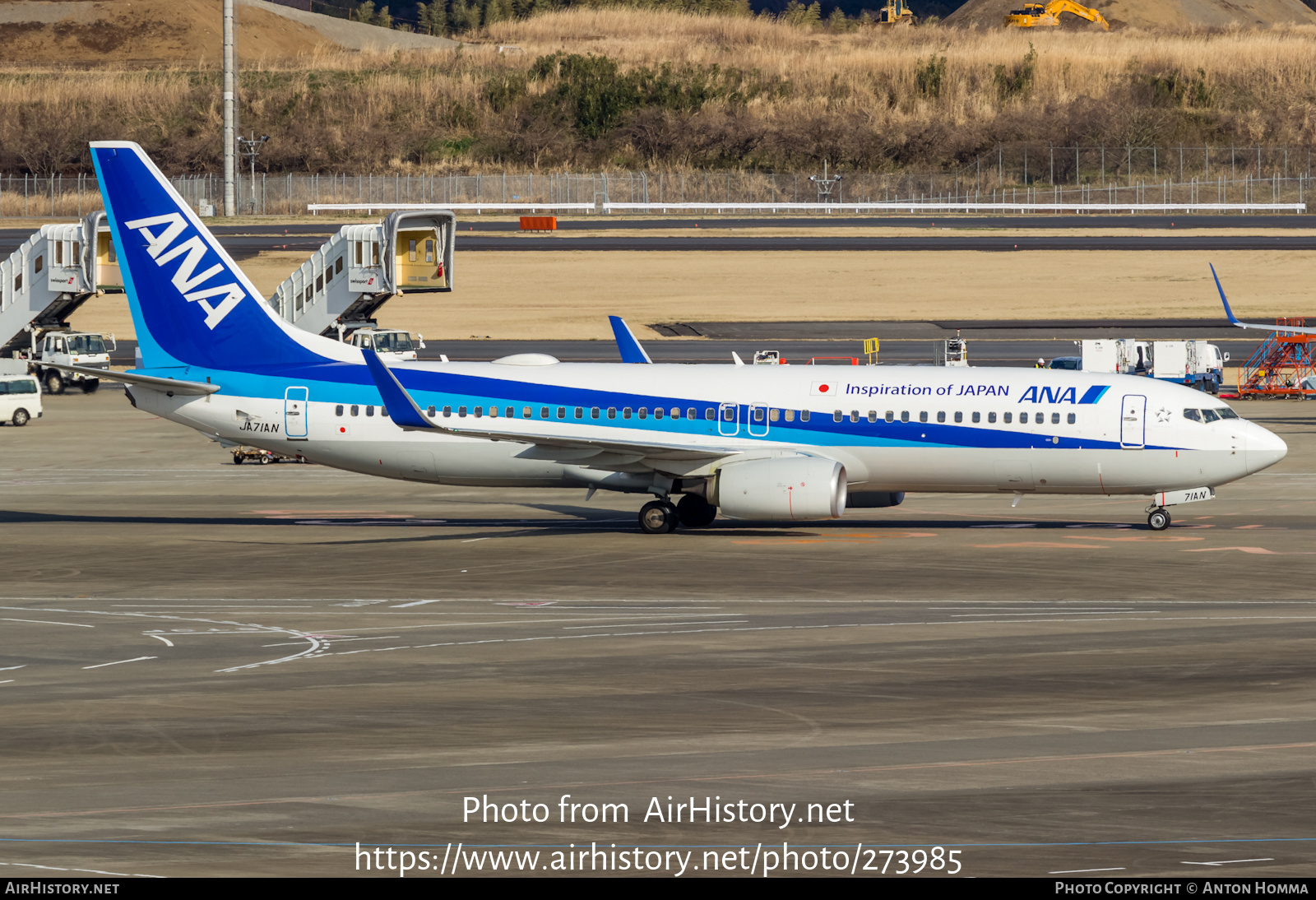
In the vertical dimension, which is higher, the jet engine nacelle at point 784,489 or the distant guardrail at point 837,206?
the distant guardrail at point 837,206

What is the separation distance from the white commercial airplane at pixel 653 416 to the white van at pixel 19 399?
2815 centimetres

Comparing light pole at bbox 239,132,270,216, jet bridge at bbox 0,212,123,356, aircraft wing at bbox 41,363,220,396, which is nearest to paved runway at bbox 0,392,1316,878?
aircraft wing at bbox 41,363,220,396

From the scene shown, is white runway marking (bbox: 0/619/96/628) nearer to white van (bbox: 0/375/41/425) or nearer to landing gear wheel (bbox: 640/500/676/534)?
landing gear wheel (bbox: 640/500/676/534)

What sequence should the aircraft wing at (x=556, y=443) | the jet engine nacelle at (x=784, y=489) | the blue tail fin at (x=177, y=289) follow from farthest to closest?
the blue tail fin at (x=177, y=289) → the jet engine nacelle at (x=784, y=489) → the aircraft wing at (x=556, y=443)

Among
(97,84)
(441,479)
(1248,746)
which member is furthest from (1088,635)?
(97,84)

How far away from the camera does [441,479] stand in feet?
146

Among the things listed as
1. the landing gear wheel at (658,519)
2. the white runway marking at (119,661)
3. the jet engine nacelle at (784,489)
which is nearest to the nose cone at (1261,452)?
the jet engine nacelle at (784,489)

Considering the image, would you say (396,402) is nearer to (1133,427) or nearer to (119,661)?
(119,661)

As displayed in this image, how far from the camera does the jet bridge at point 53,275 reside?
80.8 m

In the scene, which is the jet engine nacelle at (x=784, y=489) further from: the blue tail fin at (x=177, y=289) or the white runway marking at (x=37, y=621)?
the white runway marking at (x=37, y=621)

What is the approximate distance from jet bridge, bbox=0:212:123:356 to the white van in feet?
38.5

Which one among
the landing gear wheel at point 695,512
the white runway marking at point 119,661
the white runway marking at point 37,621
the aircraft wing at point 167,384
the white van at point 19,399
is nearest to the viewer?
the white runway marking at point 119,661

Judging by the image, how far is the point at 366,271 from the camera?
79250mm
